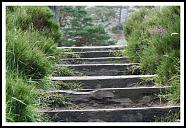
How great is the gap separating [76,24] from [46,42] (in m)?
11.9

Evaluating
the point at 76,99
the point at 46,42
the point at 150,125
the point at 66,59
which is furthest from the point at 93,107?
the point at 66,59

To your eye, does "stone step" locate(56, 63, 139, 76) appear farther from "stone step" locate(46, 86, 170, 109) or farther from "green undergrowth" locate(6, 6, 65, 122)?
"stone step" locate(46, 86, 170, 109)

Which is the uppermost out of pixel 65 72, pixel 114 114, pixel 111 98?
pixel 65 72

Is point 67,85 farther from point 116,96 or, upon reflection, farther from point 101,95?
point 116,96

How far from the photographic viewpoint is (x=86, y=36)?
56.6 feet

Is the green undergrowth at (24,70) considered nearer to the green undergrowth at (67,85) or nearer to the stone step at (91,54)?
the green undergrowth at (67,85)

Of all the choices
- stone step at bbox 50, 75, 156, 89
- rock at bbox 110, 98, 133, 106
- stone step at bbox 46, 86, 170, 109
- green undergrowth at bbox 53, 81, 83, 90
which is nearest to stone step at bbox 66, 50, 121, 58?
stone step at bbox 50, 75, 156, 89

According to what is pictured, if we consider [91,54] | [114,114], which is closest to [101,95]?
[114,114]

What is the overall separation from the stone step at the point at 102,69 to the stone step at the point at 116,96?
1.22 m

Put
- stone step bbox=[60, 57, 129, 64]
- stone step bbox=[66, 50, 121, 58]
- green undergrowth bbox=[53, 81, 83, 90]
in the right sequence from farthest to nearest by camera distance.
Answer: stone step bbox=[66, 50, 121, 58] → stone step bbox=[60, 57, 129, 64] → green undergrowth bbox=[53, 81, 83, 90]

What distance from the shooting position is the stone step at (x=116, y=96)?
4.91 m

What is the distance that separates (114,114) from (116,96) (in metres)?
0.62

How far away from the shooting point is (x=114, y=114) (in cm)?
440

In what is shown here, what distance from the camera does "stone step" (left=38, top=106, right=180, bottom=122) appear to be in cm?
436
